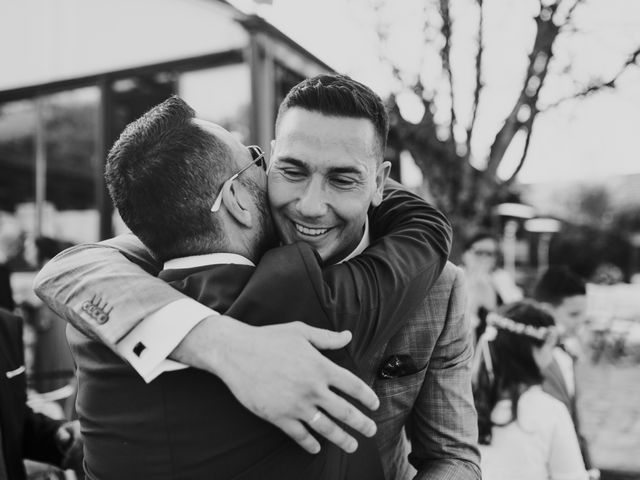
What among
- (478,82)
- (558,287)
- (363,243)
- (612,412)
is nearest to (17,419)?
(363,243)

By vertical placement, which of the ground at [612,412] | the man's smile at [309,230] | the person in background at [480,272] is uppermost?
the man's smile at [309,230]

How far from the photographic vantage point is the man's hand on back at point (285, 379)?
1162 millimetres

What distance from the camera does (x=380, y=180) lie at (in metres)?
1.88

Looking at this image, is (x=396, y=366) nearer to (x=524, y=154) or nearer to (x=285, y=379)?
(x=285, y=379)

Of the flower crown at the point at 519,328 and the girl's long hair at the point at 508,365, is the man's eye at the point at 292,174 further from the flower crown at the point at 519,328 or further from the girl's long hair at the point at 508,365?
the flower crown at the point at 519,328

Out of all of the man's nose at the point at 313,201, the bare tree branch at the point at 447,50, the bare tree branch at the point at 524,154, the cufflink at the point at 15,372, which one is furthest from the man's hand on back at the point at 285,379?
the bare tree branch at the point at 524,154

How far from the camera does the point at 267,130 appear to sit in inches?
189

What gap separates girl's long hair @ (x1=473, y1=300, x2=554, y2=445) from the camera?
2883mm

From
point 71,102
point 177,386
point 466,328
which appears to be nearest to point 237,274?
point 177,386

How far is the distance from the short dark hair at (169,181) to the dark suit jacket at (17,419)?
39.1 inches

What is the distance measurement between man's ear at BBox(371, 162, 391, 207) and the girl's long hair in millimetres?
1495

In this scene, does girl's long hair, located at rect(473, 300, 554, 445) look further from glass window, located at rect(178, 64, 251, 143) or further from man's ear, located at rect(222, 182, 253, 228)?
glass window, located at rect(178, 64, 251, 143)

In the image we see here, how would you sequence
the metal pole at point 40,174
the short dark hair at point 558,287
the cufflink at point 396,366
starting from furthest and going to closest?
1. the metal pole at point 40,174
2. the short dark hair at point 558,287
3. the cufflink at point 396,366

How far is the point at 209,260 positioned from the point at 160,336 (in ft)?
0.73
